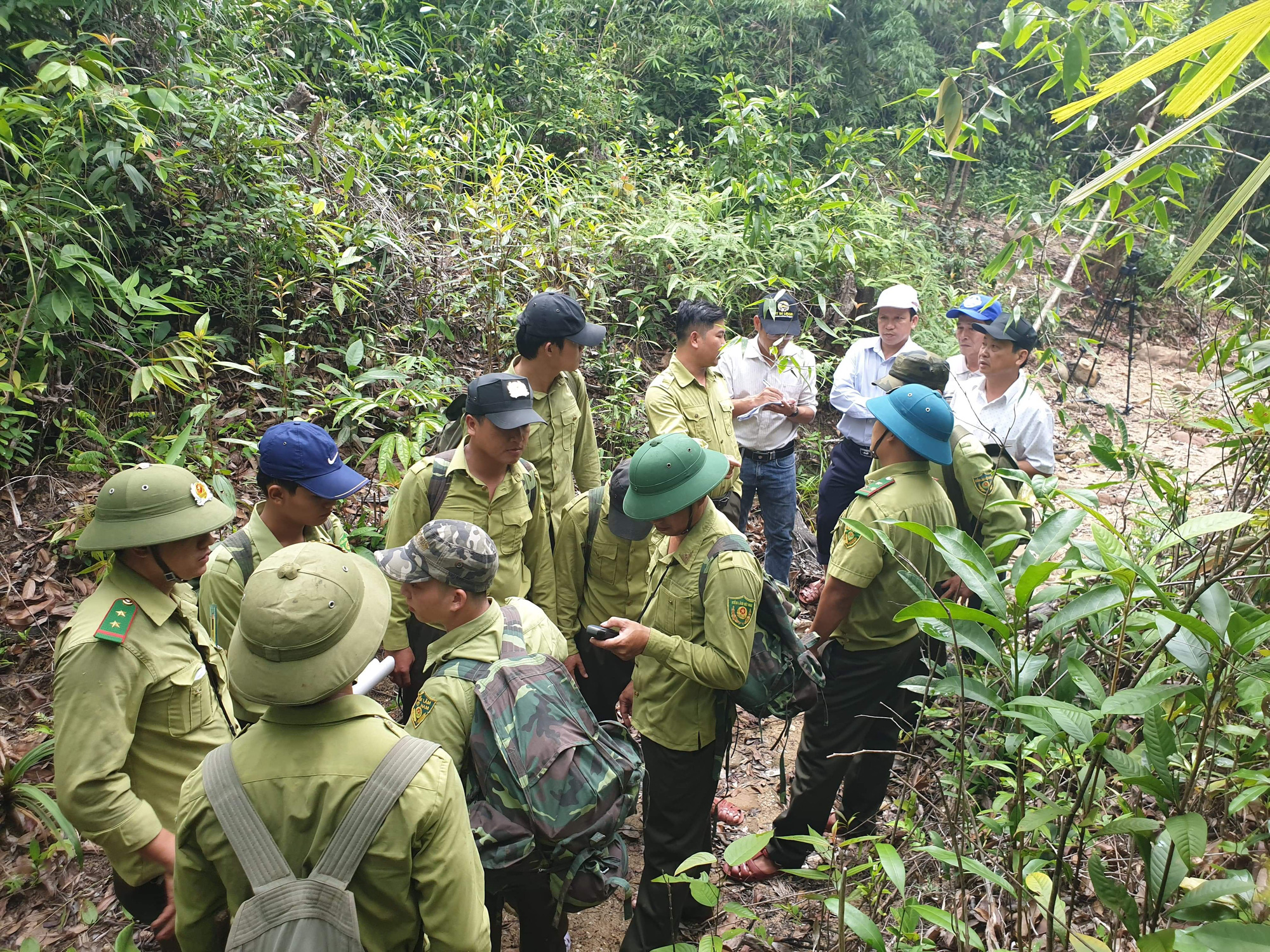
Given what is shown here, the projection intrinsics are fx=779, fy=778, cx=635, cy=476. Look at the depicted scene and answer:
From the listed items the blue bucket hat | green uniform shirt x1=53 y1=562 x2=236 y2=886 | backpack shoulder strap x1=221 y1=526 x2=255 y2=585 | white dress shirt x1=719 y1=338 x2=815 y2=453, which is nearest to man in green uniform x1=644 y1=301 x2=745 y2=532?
white dress shirt x1=719 y1=338 x2=815 y2=453

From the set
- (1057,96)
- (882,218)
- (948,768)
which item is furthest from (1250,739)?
(1057,96)

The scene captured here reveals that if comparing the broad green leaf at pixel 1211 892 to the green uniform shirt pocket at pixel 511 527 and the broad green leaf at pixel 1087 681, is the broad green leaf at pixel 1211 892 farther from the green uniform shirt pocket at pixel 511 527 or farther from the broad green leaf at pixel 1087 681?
the green uniform shirt pocket at pixel 511 527

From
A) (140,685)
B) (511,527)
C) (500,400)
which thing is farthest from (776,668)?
(140,685)

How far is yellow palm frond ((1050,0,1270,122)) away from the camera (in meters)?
A: 0.85

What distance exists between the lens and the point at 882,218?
29.5 feet

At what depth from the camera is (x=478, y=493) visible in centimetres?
335

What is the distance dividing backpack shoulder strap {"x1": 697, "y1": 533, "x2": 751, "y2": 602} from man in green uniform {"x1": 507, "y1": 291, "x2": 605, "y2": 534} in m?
1.10

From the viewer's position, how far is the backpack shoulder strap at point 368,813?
1672mm

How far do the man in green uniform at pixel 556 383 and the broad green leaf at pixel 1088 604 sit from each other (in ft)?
8.03

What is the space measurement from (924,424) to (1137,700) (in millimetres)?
1930

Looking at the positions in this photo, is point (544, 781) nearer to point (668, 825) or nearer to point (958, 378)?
point (668, 825)

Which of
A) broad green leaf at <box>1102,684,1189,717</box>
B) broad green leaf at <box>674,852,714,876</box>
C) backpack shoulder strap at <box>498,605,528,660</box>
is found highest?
broad green leaf at <box>1102,684,1189,717</box>

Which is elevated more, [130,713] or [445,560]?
[445,560]

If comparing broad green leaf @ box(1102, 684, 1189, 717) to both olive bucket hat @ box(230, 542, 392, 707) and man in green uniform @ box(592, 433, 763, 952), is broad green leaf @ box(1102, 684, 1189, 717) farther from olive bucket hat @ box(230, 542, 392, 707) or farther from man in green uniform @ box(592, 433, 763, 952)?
olive bucket hat @ box(230, 542, 392, 707)
